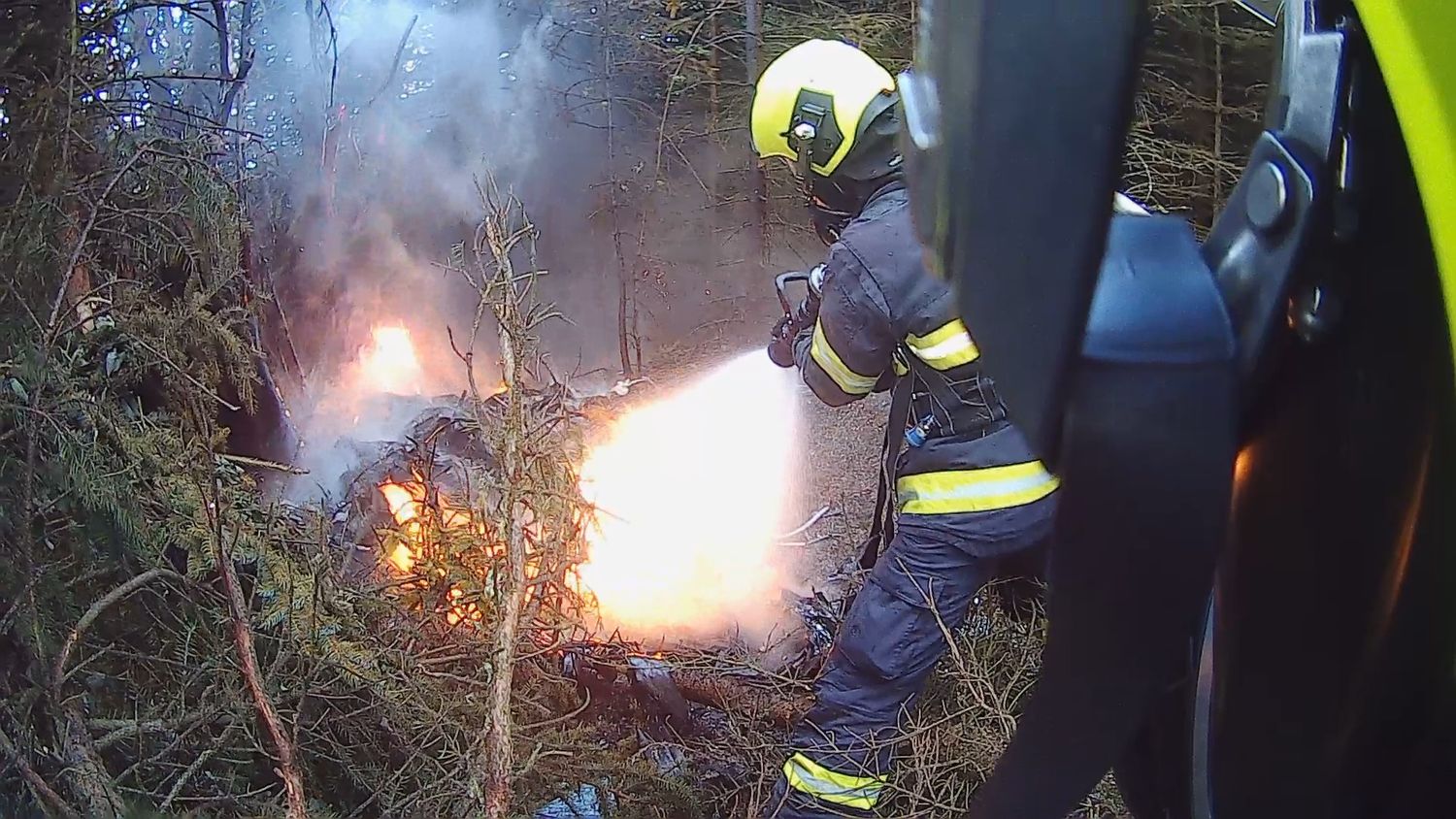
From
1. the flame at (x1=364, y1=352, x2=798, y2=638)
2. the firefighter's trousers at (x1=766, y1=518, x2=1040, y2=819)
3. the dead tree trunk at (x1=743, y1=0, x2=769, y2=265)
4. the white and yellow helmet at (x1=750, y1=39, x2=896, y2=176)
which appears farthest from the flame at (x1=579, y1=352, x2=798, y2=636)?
the white and yellow helmet at (x1=750, y1=39, x2=896, y2=176)

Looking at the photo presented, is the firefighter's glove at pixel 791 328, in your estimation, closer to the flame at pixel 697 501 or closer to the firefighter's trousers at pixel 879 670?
the firefighter's trousers at pixel 879 670

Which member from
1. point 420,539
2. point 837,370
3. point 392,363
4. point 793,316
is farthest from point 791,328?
point 392,363

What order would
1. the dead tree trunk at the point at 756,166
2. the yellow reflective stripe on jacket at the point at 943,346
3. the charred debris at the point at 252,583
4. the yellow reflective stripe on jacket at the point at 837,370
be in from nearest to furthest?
the charred debris at the point at 252,583, the yellow reflective stripe on jacket at the point at 943,346, the yellow reflective stripe on jacket at the point at 837,370, the dead tree trunk at the point at 756,166

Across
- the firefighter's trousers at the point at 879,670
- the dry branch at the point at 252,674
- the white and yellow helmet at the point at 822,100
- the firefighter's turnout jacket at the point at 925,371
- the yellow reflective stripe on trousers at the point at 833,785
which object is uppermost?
the white and yellow helmet at the point at 822,100

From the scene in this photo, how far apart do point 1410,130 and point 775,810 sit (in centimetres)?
219

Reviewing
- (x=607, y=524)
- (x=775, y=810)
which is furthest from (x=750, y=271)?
(x=775, y=810)

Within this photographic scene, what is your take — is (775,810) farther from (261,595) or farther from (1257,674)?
(1257,674)

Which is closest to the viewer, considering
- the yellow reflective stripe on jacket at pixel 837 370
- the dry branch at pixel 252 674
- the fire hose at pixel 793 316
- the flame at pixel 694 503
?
the dry branch at pixel 252 674

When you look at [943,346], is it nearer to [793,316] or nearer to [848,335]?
[848,335]

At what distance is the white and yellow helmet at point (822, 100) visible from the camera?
2.41 meters

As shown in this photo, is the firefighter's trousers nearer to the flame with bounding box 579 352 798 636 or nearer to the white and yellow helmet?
the flame with bounding box 579 352 798 636

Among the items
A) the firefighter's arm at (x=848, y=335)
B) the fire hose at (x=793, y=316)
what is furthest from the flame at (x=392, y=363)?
the firefighter's arm at (x=848, y=335)

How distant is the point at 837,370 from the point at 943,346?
0.25 metres

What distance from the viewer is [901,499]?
2.54 metres
